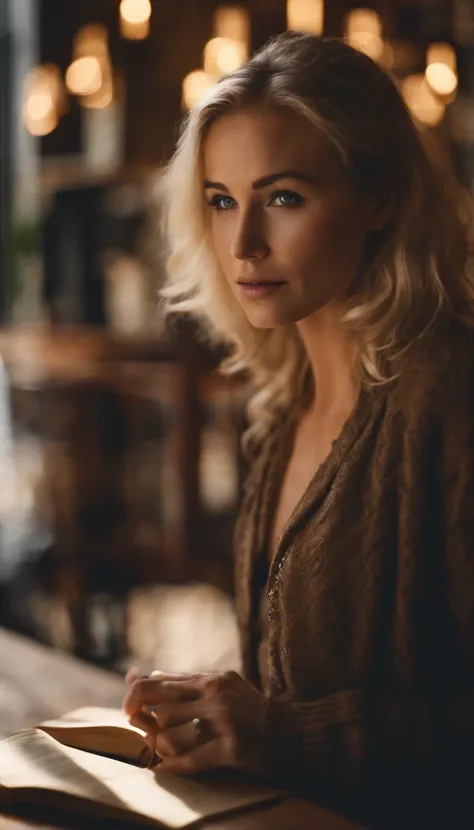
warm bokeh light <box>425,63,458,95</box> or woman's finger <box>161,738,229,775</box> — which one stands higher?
warm bokeh light <box>425,63,458,95</box>

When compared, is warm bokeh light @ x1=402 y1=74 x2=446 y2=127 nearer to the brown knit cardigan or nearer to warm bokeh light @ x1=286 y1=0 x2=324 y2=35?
warm bokeh light @ x1=286 y1=0 x2=324 y2=35

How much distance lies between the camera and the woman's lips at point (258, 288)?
1.24 meters

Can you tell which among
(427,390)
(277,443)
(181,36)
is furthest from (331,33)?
(427,390)

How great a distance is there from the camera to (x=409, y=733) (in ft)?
Answer: 3.54

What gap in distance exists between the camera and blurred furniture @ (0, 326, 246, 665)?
419 cm

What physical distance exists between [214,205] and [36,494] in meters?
3.91

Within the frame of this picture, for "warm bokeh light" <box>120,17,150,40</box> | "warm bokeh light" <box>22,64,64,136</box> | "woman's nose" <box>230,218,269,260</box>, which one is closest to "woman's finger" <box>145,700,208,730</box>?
"woman's nose" <box>230,218,269,260</box>

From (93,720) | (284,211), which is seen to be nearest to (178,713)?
(93,720)

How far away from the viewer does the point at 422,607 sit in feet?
3.71

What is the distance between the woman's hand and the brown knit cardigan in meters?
0.02

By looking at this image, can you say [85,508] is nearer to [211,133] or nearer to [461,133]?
[461,133]

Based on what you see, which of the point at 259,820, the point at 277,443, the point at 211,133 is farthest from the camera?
the point at 277,443

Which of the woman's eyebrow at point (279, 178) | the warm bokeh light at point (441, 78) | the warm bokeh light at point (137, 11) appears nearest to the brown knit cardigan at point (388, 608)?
the woman's eyebrow at point (279, 178)

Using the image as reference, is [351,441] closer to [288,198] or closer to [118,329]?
[288,198]
